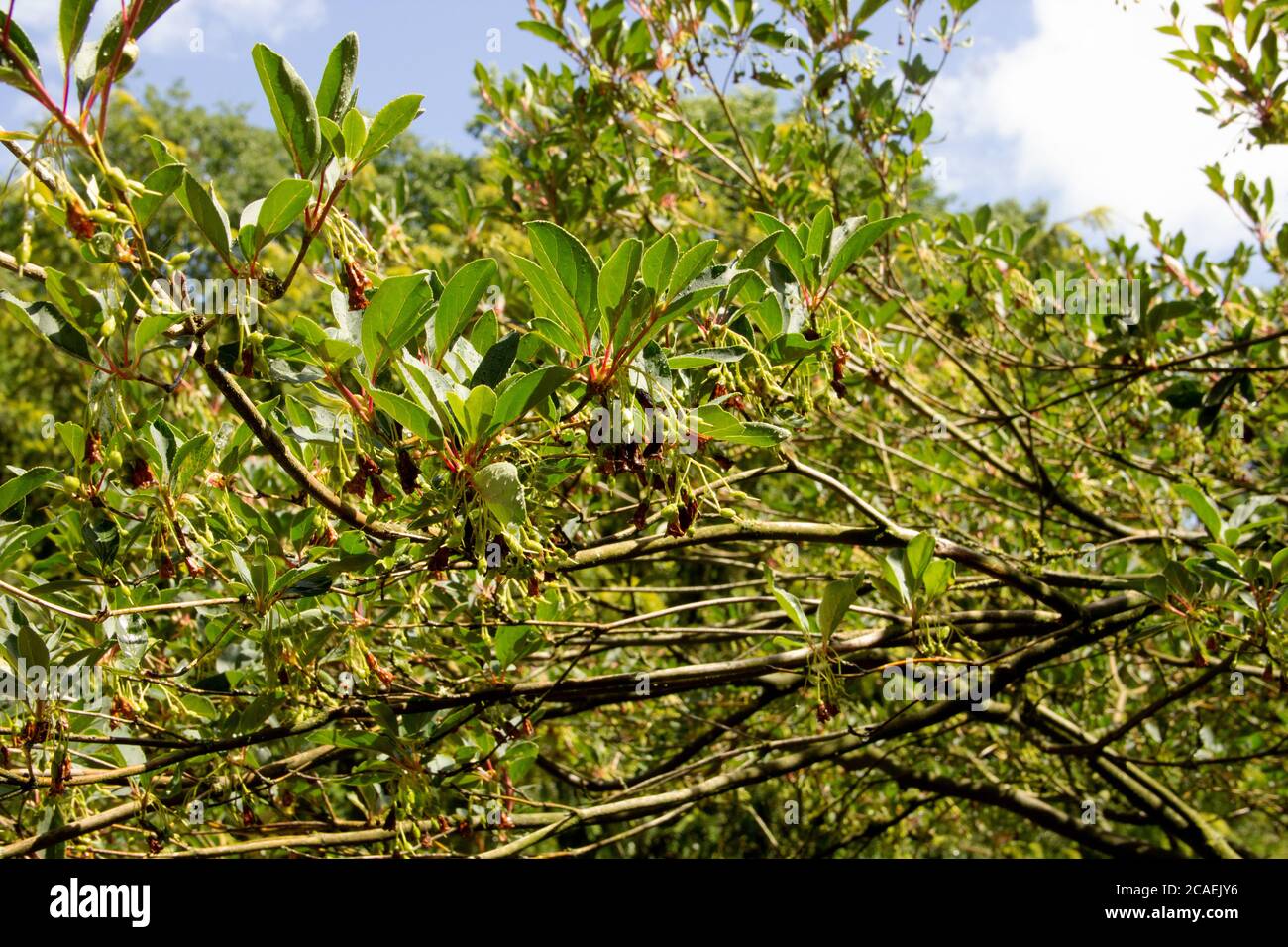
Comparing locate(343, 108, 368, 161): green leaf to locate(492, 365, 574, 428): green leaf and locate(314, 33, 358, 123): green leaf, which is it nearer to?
locate(314, 33, 358, 123): green leaf

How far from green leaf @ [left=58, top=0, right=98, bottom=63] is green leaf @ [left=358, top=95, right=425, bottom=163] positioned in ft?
0.99

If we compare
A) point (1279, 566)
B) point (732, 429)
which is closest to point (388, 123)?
point (732, 429)

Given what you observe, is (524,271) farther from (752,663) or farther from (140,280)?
(752,663)

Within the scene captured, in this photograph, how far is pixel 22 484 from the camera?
1.47 meters

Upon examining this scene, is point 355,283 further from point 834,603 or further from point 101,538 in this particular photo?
point 834,603

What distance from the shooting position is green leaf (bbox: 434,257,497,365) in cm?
124

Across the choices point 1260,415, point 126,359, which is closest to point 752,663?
point 126,359

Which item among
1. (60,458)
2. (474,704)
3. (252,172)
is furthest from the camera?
(252,172)

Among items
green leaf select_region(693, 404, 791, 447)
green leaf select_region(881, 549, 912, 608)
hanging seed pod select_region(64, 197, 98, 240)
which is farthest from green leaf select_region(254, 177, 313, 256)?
green leaf select_region(881, 549, 912, 608)

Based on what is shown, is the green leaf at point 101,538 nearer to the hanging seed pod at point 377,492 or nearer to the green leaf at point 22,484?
the green leaf at point 22,484

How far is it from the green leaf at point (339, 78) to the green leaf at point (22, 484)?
2.30 feet

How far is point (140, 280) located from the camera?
116 centimetres
